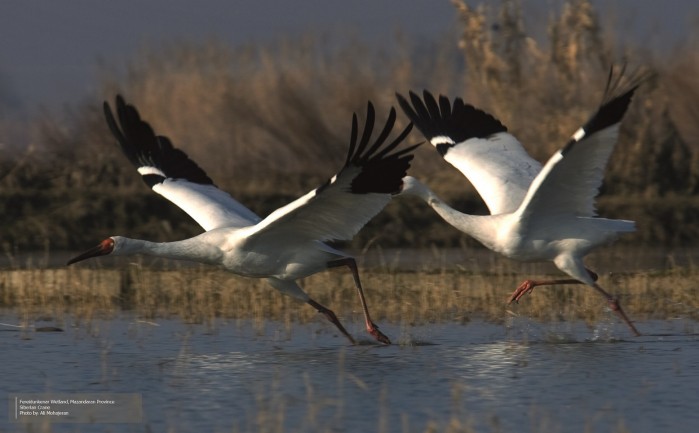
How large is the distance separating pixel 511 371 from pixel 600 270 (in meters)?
7.28

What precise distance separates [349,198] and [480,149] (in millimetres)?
2600

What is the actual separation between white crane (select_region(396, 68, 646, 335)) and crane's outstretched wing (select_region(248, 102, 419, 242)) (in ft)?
3.38

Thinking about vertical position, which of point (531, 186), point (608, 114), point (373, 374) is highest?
point (608, 114)

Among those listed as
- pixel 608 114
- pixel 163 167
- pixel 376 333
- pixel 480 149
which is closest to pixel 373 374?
pixel 376 333

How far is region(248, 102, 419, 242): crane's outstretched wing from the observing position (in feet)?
29.1

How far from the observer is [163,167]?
11.7 metres

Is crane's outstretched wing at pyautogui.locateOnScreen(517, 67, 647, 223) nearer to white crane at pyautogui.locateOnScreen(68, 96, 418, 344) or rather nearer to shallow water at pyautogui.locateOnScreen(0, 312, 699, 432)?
shallow water at pyautogui.locateOnScreen(0, 312, 699, 432)

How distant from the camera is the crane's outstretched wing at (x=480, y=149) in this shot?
439 inches

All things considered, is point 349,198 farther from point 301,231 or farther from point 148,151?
point 148,151

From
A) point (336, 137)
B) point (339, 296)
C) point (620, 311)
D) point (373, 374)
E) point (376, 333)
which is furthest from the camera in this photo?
point (336, 137)

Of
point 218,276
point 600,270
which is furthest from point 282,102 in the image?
point 218,276

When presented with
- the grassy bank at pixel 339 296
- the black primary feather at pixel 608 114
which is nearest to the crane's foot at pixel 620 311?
the grassy bank at pixel 339 296

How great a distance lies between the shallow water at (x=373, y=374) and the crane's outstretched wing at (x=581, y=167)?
2.88ft

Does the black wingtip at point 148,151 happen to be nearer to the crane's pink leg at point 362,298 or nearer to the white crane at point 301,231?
the white crane at point 301,231
